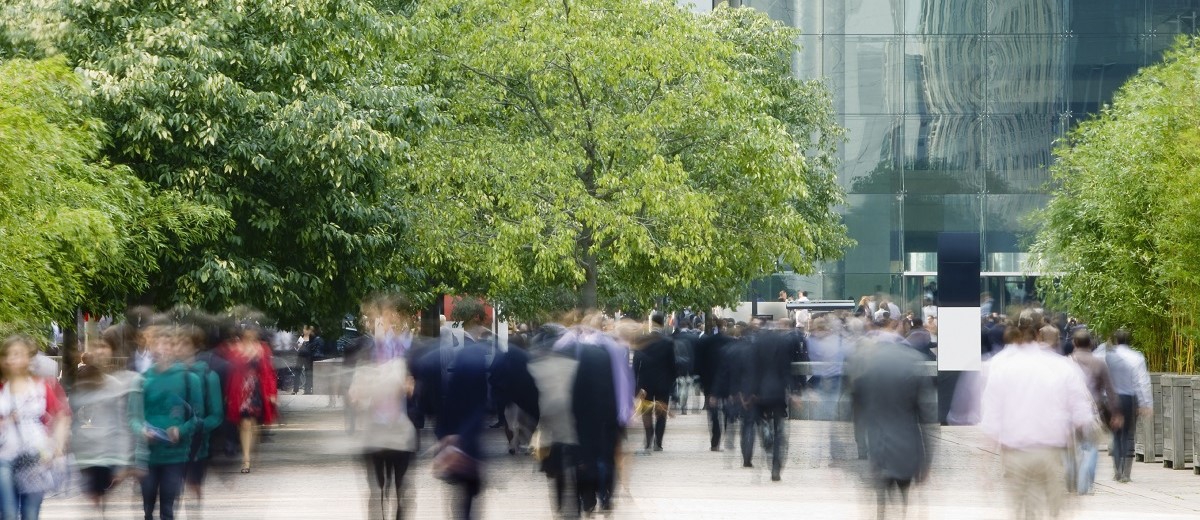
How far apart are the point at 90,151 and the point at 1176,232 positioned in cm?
1470

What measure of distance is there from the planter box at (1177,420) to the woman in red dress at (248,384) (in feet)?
35.5

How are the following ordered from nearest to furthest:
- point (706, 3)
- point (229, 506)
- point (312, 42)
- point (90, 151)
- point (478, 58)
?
point (229, 506) < point (90, 151) < point (312, 42) < point (478, 58) < point (706, 3)

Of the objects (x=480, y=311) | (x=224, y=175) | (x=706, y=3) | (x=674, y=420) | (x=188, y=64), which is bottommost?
(x=674, y=420)

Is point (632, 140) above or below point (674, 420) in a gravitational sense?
above

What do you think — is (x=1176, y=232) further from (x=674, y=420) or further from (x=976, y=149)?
(x=976, y=149)

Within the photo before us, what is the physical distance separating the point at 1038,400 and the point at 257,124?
52.2ft

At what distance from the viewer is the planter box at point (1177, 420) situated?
65.4 ft

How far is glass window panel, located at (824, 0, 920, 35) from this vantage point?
4556 centimetres

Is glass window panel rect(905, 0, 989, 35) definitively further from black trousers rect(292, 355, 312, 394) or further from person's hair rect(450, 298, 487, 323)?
person's hair rect(450, 298, 487, 323)

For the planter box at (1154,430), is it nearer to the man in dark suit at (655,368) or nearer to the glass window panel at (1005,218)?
the man in dark suit at (655,368)

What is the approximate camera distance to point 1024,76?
45.3 meters

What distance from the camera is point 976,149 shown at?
4531 centimetres

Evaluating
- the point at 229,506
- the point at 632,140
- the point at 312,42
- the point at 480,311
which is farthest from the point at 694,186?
the point at 480,311

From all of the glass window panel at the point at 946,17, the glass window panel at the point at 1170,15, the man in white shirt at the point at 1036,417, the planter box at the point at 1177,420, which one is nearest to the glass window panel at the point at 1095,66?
the glass window panel at the point at 1170,15
